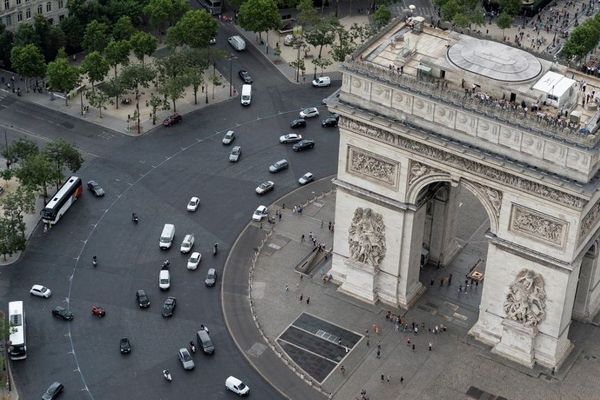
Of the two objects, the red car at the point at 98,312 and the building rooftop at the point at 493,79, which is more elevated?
the building rooftop at the point at 493,79

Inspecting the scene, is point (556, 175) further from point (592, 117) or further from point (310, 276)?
point (310, 276)

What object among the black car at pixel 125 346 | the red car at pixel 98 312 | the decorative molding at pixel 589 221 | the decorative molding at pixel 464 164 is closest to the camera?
the decorative molding at pixel 464 164

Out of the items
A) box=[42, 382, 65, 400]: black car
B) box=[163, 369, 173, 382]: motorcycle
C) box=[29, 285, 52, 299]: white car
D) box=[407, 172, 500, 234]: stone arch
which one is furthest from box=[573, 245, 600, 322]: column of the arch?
box=[29, 285, 52, 299]: white car

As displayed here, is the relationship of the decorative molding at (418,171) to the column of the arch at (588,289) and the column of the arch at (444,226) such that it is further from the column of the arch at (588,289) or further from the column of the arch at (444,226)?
the column of the arch at (588,289)

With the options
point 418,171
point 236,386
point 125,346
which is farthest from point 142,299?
point 418,171

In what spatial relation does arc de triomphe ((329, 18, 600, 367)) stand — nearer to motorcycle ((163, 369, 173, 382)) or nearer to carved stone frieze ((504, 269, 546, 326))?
carved stone frieze ((504, 269, 546, 326))

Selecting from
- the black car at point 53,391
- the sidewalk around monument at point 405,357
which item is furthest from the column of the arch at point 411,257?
the black car at point 53,391

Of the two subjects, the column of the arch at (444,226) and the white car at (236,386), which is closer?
the white car at (236,386)

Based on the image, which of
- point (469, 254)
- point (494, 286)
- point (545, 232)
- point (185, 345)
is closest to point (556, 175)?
point (545, 232)
